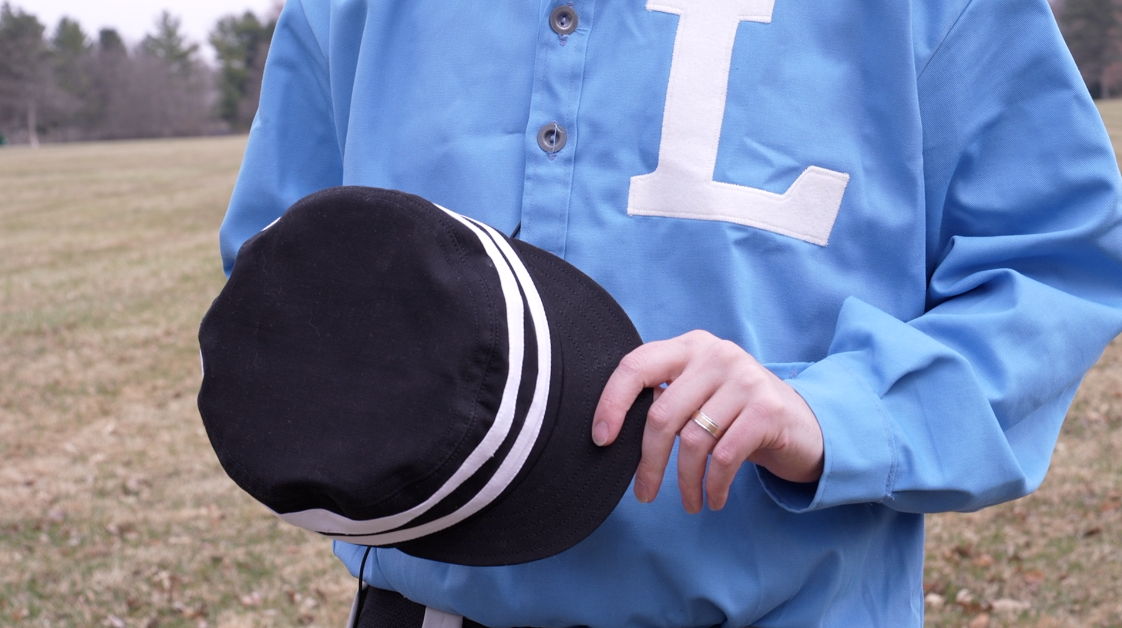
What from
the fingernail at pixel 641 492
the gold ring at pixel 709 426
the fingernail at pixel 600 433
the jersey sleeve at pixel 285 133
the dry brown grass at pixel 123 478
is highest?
the jersey sleeve at pixel 285 133

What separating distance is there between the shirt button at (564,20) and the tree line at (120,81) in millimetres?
61587

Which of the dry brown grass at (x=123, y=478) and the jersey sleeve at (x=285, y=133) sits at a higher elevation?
the jersey sleeve at (x=285, y=133)

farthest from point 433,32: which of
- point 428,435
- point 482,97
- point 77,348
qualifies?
point 77,348

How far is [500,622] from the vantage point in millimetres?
1232

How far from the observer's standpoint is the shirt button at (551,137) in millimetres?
1225

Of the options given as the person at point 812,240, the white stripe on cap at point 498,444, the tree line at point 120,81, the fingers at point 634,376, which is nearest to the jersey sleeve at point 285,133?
the person at point 812,240

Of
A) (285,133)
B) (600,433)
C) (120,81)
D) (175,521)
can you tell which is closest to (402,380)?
(600,433)

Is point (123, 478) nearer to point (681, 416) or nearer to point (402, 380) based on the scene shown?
point (402, 380)

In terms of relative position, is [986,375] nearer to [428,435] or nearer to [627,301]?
[627,301]

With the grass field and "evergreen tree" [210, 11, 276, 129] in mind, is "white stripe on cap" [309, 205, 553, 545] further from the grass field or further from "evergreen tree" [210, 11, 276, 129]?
"evergreen tree" [210, 11, 276, 129]

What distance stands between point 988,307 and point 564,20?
2.13 ft

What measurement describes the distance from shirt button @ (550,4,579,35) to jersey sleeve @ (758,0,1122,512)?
0.45 meters

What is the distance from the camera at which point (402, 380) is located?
0.99 m

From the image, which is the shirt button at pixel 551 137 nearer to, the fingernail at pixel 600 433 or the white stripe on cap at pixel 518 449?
the white stripe on cap at pixel 518 449
